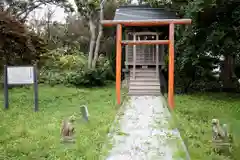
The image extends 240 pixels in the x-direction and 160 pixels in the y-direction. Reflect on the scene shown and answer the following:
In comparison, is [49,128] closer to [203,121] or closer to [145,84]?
[203,121]

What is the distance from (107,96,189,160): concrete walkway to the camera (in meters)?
5.80

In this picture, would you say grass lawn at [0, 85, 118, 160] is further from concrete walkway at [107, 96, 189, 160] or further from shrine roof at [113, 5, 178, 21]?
shrine roof at [113, 5, 178, 21]

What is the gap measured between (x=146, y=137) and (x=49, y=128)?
92.8 inches

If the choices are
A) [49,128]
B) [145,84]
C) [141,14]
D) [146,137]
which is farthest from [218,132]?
[145,84]

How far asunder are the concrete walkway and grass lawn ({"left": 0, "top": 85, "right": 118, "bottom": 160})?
0.35 m

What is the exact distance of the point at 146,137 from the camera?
7.02m

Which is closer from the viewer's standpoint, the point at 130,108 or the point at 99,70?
the point at 130,108

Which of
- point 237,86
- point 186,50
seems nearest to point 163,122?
point 186,50

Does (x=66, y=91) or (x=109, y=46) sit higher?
(x=109, y=46)

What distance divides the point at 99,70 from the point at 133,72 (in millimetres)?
3709

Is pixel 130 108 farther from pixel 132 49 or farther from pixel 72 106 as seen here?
pixel 132 49

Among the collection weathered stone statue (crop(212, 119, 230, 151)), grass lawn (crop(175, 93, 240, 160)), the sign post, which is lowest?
grass lawn (crop(175, 93, 240, 160))

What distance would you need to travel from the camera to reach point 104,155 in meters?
5.72

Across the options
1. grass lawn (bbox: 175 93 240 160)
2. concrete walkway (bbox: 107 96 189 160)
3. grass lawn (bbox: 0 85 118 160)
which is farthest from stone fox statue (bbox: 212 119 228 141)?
grass lawn (bbox: 0 85 118 160)
